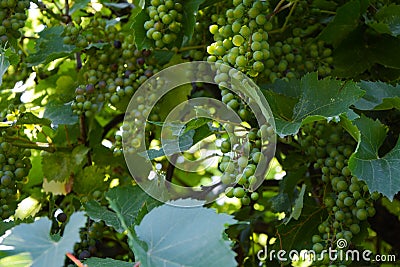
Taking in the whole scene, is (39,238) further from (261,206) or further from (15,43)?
(261,206)

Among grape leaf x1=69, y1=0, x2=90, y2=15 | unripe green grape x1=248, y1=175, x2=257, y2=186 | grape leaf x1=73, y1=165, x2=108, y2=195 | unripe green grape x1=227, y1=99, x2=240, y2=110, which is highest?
unripe green grape x1=227, y1=99, x2=240, y2=110

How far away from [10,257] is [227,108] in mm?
614

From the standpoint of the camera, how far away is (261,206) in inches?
84.1

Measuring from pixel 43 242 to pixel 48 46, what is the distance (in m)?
0.96

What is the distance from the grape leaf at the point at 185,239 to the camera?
100cm

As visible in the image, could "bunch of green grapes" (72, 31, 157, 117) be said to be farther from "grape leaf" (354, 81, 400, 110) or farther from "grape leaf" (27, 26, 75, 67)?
"grape leaf" (354, 81, 400, 110)

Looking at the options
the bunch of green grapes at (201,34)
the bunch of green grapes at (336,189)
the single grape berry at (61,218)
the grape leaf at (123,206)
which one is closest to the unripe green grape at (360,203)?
the bunch of green grapes at (336,189)

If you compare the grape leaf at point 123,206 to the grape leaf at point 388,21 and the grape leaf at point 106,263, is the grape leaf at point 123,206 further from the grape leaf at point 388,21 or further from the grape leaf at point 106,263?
the grape leaf at point 388,21

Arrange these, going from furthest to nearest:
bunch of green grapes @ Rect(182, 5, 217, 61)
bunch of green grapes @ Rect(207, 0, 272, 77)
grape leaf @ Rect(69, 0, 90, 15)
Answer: grape leaf @ Rect(69, 0, 90, 15), bunch of green grapes @ Rect(182, 5, 217, 61), bunch of green grapes @ Rect(207, 0, 272, 77)

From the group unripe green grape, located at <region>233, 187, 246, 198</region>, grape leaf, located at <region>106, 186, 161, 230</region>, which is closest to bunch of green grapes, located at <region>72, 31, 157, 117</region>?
grape leaf, located at <region>106, 186, 161, 230</region>

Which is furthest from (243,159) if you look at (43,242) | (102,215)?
(43,242)

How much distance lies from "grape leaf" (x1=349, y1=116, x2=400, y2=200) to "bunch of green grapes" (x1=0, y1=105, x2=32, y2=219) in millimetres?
833

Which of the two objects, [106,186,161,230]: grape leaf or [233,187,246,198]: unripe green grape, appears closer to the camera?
[233,187,246,198]: unripe green grape

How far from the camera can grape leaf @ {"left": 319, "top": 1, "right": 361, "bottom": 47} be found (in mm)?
1679
